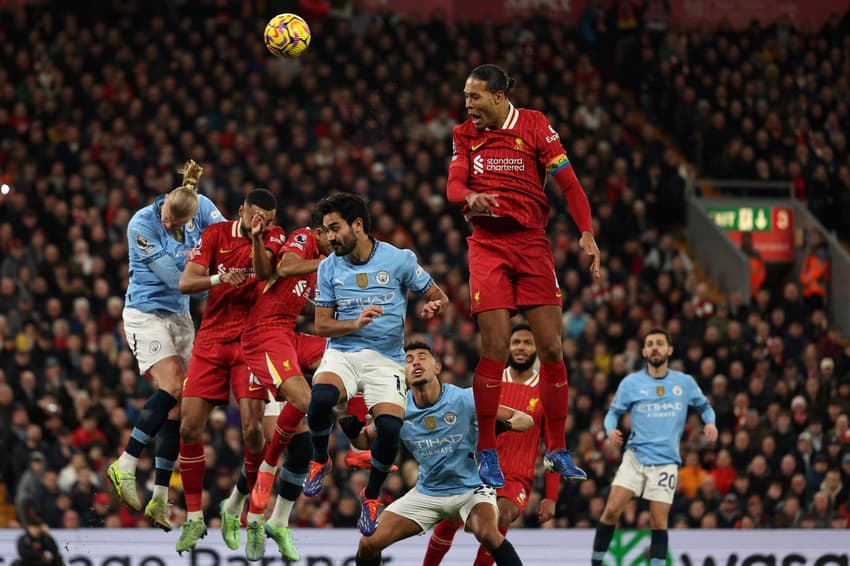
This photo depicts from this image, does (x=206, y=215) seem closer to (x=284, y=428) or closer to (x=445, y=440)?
(x=284, y=428)

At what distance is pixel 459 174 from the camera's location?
913cm

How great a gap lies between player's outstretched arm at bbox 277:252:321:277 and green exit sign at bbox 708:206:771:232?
13.3 metres

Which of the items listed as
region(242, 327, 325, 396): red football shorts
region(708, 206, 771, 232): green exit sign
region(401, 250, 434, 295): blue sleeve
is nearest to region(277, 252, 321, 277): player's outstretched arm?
region(242, 327, 325, 396): red football shorts

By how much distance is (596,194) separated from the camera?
66.9ft


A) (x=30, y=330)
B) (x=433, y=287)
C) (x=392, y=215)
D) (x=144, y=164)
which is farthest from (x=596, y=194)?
(x=433, y=287)

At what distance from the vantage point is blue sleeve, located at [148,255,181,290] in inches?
424

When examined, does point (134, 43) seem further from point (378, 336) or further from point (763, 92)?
point (378, 336)

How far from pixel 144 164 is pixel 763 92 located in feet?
34.6

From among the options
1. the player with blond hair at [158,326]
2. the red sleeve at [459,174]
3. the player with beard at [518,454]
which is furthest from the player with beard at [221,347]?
the player with beard at [518,454]

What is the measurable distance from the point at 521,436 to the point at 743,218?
1170 centimetres

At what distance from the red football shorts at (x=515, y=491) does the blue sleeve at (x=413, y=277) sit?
239cm

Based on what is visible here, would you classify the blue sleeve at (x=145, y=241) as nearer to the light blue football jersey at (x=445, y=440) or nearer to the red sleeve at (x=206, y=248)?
the red sleeve at (x=206, y=248)

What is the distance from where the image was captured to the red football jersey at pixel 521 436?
1180 cm

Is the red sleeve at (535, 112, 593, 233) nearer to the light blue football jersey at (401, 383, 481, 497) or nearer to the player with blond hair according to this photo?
the light blue football jersey at (401, 383, 481, 497)
